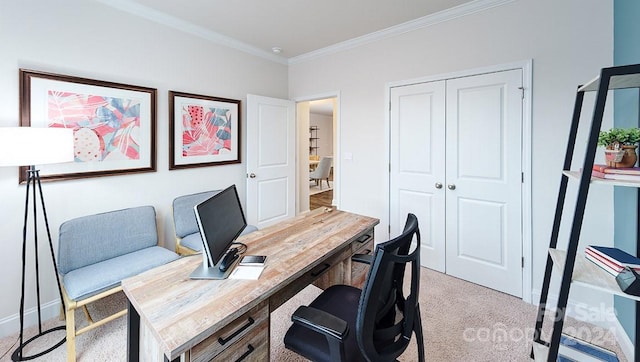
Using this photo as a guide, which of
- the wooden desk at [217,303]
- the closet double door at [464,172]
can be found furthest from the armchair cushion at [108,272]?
the closet double door at [464,172]

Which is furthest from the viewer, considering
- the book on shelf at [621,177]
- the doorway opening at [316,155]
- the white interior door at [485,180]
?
the doorway opening at [316,155]

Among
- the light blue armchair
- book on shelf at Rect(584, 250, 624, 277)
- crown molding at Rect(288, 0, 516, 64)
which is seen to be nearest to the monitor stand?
the light blue armchair

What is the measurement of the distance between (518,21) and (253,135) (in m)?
2.95

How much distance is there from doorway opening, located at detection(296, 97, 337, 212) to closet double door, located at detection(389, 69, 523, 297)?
3.68 ft

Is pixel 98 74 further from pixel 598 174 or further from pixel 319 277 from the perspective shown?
pixel 598 174

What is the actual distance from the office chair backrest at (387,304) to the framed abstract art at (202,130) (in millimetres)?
2623

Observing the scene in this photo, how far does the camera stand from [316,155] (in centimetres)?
1080

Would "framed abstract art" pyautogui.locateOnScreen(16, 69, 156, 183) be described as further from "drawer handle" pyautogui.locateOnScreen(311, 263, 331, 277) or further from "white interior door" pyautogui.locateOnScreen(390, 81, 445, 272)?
"white interior door" pyautogui.locateOnScreen(390, 81, 445, 272)

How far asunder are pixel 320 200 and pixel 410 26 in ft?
14.4

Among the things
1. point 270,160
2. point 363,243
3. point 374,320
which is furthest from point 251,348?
point 270,160

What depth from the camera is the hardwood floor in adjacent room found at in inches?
243

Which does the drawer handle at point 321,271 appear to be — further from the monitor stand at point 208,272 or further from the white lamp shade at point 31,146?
the white lamp shade at point 31,146

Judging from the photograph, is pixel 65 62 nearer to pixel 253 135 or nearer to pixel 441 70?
pixel 253 135

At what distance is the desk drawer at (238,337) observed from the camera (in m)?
0.97
